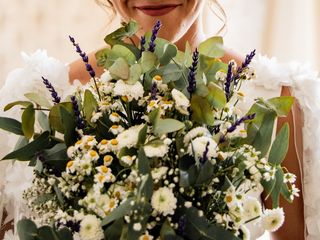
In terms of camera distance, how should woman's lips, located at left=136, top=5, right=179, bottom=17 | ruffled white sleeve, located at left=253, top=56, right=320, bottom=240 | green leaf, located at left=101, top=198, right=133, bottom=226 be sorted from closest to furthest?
green leaf, located at left=101, top=198, right=133, bottom=226 < woman's lips, located at left=136, top=5, right=179, bottom=17 < ruffled white sleeve, located at left=253, top=56, right=320, bottom=240

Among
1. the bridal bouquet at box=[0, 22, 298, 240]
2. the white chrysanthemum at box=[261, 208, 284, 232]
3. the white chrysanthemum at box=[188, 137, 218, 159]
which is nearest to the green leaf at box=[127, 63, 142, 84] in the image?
the bridal bouquet at box=[0, 22, 298, 240]

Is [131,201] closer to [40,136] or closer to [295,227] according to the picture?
[40,136]

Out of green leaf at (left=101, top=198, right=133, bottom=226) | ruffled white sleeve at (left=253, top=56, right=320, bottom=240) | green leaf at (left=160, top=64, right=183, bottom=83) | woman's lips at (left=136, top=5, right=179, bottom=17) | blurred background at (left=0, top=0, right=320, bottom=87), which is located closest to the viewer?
green leaf at (left=101, top=198, right=133, bottom=226)

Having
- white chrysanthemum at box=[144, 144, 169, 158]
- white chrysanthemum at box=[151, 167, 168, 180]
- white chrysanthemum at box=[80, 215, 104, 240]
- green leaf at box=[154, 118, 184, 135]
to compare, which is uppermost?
green leaf at box=[154, 118, 184, 135]

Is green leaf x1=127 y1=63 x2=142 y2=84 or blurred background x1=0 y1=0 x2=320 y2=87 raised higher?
green leaf x1=127 y1=63 x2=142 y2=84

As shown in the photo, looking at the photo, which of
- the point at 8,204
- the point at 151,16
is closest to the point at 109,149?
the point at 151,16

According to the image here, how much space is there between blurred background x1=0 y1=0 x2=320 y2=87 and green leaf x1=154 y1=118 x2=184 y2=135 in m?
1.15

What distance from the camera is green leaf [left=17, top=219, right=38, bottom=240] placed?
0.60m

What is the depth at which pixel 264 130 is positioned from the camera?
683 mm

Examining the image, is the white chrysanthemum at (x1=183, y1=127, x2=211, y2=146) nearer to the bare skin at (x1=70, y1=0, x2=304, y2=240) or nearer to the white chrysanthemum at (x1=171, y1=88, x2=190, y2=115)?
the white chrysanthemum at (x1=171, y1=88, x2=190, y2=115)

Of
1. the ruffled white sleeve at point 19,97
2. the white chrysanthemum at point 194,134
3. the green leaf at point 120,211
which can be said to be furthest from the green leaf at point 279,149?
the ruffled white sleeve at point 19,97

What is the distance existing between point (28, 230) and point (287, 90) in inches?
31.0

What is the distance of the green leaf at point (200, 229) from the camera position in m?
0.59

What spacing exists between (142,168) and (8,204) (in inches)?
26.8
